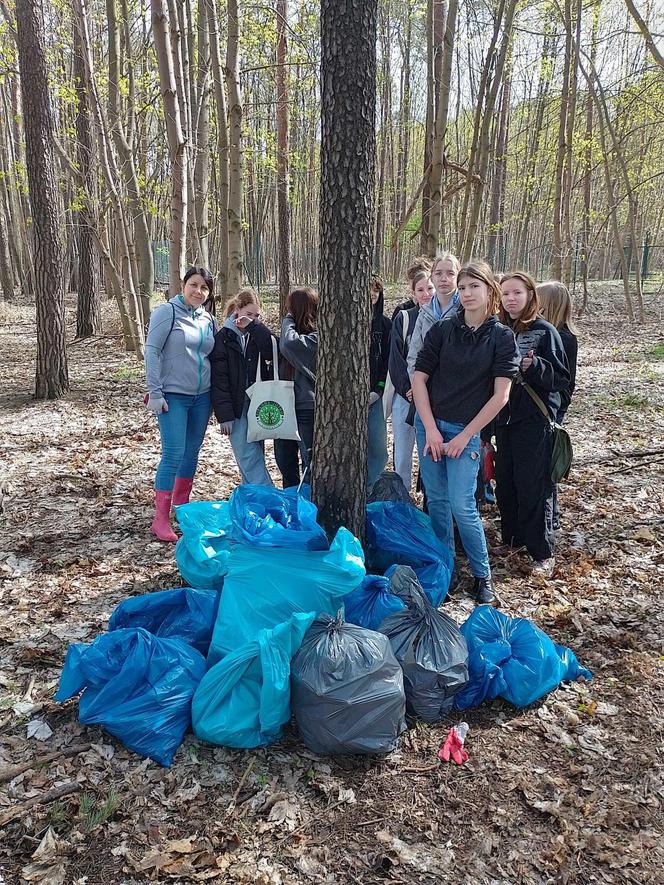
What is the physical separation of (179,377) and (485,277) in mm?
2114

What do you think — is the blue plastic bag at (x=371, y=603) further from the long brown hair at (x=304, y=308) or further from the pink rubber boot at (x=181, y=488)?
the pink rubber boot at (x=181, y=488)

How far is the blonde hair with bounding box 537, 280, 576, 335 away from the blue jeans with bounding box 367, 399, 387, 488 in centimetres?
133

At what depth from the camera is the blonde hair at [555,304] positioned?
4168mm

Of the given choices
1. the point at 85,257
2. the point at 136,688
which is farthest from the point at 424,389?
the point at 85,257

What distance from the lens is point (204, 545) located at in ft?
9.12

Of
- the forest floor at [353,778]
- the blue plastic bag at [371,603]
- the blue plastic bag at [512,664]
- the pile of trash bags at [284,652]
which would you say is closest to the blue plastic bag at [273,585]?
the pile of trash bags at [284,652]

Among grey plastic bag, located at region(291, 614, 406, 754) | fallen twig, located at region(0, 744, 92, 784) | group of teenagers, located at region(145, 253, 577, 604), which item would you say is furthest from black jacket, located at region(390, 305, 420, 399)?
fallen twig, located at region(0, 744, 92, 784)

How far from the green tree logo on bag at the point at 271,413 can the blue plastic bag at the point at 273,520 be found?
3.92ft

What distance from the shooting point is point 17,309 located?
18734 millimetres

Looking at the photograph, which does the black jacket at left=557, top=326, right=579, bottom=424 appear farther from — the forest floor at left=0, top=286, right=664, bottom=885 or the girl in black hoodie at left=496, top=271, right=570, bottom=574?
the forest floor at left=0, top=286, right=664, bottom=885

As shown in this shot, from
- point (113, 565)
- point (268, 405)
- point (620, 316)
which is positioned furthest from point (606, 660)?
point (620, 316)

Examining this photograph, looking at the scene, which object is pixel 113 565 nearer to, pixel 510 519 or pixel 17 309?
pixel 510 519

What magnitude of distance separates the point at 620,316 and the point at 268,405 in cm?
1723

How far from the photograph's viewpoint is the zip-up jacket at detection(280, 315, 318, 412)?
13.5ft
